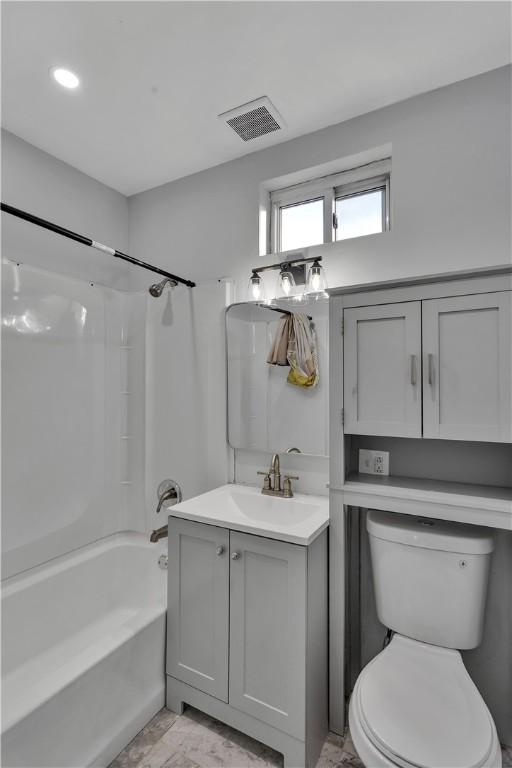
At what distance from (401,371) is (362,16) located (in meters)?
1.25

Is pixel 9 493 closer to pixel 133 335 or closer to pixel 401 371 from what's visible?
pixel 133 335

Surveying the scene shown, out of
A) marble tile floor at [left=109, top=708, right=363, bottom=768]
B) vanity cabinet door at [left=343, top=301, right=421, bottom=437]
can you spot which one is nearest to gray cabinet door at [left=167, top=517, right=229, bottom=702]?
marble tile floor at [left=109, top=708, right=363, bottom=768]

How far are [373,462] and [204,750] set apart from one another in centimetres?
130

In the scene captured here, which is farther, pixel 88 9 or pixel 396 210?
pixel 396 210

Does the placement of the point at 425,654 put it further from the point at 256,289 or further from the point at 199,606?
the point at 256,289

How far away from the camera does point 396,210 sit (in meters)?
1.78

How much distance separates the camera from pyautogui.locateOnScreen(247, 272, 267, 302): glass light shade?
2.08 m

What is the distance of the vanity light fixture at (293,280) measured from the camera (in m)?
1.92

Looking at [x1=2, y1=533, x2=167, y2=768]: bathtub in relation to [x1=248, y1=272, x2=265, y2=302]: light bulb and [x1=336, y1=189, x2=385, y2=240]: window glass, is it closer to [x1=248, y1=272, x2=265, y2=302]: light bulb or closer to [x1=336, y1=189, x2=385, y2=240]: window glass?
[x1=248, y1=272, x2=265, y2=302]: light bulb

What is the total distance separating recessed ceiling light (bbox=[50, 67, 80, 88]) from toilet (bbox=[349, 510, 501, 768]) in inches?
86.2

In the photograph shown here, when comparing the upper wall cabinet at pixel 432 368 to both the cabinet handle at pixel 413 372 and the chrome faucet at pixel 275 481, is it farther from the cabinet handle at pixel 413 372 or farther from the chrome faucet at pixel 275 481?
the chrome faucet at pixel 275 481

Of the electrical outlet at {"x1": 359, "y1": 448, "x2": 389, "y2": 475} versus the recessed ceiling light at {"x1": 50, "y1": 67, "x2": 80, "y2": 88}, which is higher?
the recessed ceiling light at {"x1": 50, "y1": 67, "x2": 80, "y2": 88}

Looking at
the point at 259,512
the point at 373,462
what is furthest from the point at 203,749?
the point at 373,462

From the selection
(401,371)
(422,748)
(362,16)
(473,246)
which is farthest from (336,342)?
(422,748)
